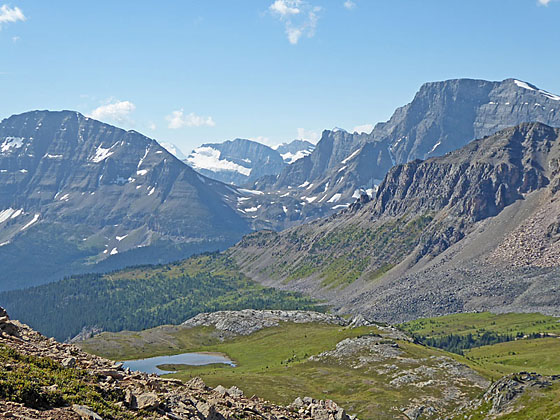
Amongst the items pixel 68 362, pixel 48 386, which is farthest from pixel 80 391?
pixel 68 362

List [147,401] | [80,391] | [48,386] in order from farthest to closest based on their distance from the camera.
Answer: [147,401], [80,391], [48,386]

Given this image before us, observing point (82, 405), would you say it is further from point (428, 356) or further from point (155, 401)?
point (428, 356)

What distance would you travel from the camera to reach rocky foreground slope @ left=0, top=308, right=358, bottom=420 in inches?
1350

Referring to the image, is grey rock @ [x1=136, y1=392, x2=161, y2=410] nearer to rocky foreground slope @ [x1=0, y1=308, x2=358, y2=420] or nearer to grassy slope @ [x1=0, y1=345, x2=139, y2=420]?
rocky foreground slope @ [x1=0, y1=308, x2=358, y2=420]

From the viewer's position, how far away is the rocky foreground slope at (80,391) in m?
34.3

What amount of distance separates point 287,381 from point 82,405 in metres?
141

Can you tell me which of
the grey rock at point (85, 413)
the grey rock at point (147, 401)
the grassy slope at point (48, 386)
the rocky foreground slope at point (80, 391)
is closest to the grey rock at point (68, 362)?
the rocky foreground slope at point (80, 391)

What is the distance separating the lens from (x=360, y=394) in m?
155

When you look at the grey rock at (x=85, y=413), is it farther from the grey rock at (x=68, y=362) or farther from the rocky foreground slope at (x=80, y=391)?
the grey rock at (x=68, y=362)

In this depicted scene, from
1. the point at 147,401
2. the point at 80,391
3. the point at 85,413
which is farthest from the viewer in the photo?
the point at 147,401

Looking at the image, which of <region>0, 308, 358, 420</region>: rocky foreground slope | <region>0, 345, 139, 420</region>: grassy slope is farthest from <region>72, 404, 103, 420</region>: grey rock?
<region>0, 345, 139, 420</region>: grassy slope

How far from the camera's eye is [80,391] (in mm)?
38094

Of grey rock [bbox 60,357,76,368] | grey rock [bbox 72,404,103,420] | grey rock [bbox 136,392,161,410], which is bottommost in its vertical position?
grey rock [bbox 136,392,161,410]

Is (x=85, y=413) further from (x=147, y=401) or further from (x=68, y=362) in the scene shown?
(x=68, y=362)
